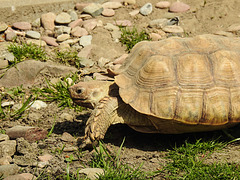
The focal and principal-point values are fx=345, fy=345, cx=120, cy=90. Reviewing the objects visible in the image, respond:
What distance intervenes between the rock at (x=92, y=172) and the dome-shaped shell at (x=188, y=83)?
0.66 metres

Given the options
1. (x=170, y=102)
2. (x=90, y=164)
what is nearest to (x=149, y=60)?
(x=170, y=102)

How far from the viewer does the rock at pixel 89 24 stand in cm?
542

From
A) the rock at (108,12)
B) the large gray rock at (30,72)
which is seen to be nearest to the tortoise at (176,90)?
the large gray rock at (30,72)

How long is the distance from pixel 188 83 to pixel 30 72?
223cm

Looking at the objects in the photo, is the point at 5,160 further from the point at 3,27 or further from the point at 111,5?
the point at 111,5

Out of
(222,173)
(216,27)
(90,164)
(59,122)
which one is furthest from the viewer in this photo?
(216,27)

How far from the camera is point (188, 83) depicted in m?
3.21

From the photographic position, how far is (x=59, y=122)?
3.88 metres

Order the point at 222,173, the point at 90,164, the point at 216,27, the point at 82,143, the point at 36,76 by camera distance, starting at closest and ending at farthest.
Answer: the point at 222,173
the point at 90,164
the point at 82,143
the point at 36,76
the point at 216,27

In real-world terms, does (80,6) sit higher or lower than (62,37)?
higher

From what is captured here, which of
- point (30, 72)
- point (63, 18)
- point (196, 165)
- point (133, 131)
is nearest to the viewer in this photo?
point (196, 165)

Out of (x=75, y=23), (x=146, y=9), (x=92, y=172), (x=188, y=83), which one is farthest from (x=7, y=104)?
(x=146, y=9)

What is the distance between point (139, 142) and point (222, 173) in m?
0.94

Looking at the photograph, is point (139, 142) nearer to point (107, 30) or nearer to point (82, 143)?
point (82, 143)
